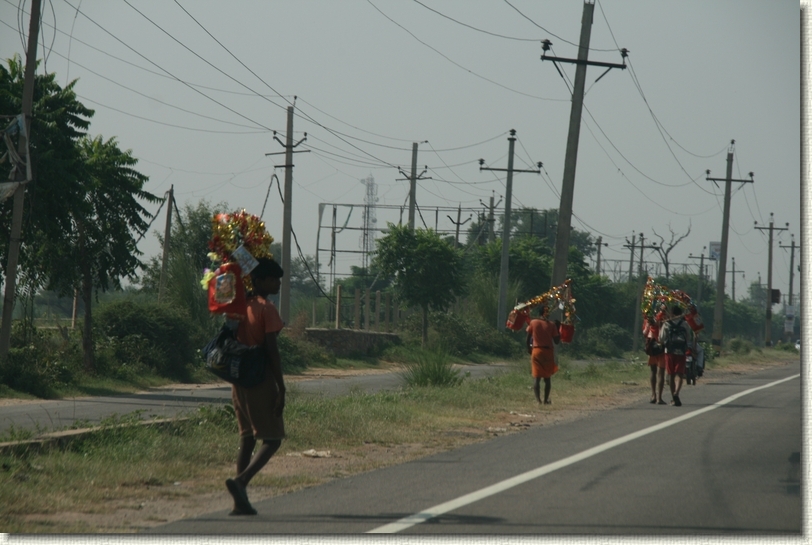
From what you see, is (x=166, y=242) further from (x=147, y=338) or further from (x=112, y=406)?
(x=112, y=406)

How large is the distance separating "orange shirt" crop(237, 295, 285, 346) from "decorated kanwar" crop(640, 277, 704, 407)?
35.6 feet

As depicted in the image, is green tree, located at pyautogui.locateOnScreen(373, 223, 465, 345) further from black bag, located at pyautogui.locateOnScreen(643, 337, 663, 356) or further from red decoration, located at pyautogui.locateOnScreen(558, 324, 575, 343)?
black bag, located at pyautogui.locateOnScreen(643, 337, 663, 356)

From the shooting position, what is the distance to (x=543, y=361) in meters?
17.8

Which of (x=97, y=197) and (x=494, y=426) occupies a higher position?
(x=97, y=197)

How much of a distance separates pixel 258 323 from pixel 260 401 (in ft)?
1.82

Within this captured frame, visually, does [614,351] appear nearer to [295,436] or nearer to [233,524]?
[295,436]

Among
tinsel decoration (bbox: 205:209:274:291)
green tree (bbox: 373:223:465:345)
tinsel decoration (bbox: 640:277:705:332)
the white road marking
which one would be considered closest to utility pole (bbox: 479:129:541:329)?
green tree (bbox: 373:223:465:345)

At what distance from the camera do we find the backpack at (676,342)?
17.0m

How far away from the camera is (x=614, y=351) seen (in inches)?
2542

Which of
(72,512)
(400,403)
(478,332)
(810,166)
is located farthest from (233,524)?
(478,332)

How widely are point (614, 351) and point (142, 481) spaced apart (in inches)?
2278

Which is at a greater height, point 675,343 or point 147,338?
point 675,343

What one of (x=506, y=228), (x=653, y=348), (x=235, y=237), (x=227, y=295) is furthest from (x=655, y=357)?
(x=506, y=228)

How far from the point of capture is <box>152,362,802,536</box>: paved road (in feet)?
22.3
